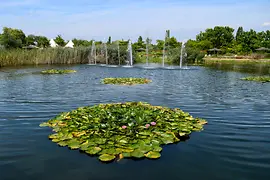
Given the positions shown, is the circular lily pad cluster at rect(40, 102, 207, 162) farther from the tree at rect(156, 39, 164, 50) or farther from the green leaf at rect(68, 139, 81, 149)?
the tree at rect(156, 39, 164, 50)

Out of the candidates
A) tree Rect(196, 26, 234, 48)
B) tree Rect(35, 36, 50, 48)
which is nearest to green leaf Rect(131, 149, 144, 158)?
tree Rect(35, 36, 50, 48)

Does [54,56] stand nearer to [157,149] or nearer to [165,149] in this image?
[165,149]

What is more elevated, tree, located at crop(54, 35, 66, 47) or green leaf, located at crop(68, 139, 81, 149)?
tree, located at crop(54, 35, 66, 47)

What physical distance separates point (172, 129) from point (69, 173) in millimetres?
2570

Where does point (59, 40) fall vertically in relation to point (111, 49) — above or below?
above

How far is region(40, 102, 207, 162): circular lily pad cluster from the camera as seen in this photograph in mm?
4484

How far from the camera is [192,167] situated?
4.14 m

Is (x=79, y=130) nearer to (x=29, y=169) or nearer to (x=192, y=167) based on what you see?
(x=29, y=169)

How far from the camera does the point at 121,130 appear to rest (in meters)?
5.30

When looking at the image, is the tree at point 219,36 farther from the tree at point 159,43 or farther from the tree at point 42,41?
the tree at point 42,41

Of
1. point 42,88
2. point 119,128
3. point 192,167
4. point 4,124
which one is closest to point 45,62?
point 42,88

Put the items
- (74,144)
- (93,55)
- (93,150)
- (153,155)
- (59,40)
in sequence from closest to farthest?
1. (153,155)
2. (93,150)
3. (74,144)
4. (93,55)
5. (59,40)

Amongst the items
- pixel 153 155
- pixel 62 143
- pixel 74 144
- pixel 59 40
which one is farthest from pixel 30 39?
pixel 153 155

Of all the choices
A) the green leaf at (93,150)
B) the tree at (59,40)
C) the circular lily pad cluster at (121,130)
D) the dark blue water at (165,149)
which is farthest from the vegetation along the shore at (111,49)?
the green leaf at (93,150)
